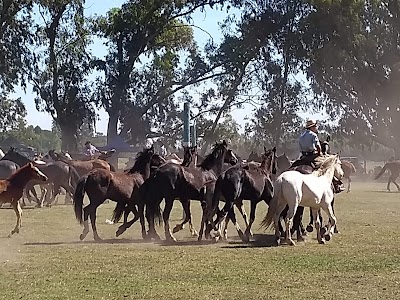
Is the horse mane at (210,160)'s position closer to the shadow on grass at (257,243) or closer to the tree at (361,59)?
the shadow on grass at (257,243)

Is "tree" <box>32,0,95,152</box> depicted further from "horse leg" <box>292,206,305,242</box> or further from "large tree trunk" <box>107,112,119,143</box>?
"horse leg" <box>292,206,305,242</box>

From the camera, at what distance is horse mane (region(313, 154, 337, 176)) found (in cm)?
1376

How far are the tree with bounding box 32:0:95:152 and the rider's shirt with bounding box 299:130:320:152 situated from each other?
2814cm

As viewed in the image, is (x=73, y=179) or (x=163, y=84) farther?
(x=163, y=84)

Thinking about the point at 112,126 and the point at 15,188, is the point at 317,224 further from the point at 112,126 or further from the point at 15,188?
the point at 112,126

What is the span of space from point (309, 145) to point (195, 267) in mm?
5044

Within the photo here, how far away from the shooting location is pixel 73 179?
2264 cm

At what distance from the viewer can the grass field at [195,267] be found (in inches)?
340

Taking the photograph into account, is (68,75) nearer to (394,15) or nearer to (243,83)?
(243,83)

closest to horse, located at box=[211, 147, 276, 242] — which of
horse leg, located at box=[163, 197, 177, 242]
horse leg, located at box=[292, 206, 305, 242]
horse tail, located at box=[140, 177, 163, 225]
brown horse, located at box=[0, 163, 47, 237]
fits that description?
horse leg, located at box=[292, 206, 305, 242]

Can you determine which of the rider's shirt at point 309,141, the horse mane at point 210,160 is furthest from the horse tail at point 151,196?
the rider's shirt at point 309,141

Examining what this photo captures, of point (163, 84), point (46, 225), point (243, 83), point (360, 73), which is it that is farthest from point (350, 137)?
point (46, 225)

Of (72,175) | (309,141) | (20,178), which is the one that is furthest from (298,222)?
(72,175)

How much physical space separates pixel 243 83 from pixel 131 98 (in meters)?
6.96
